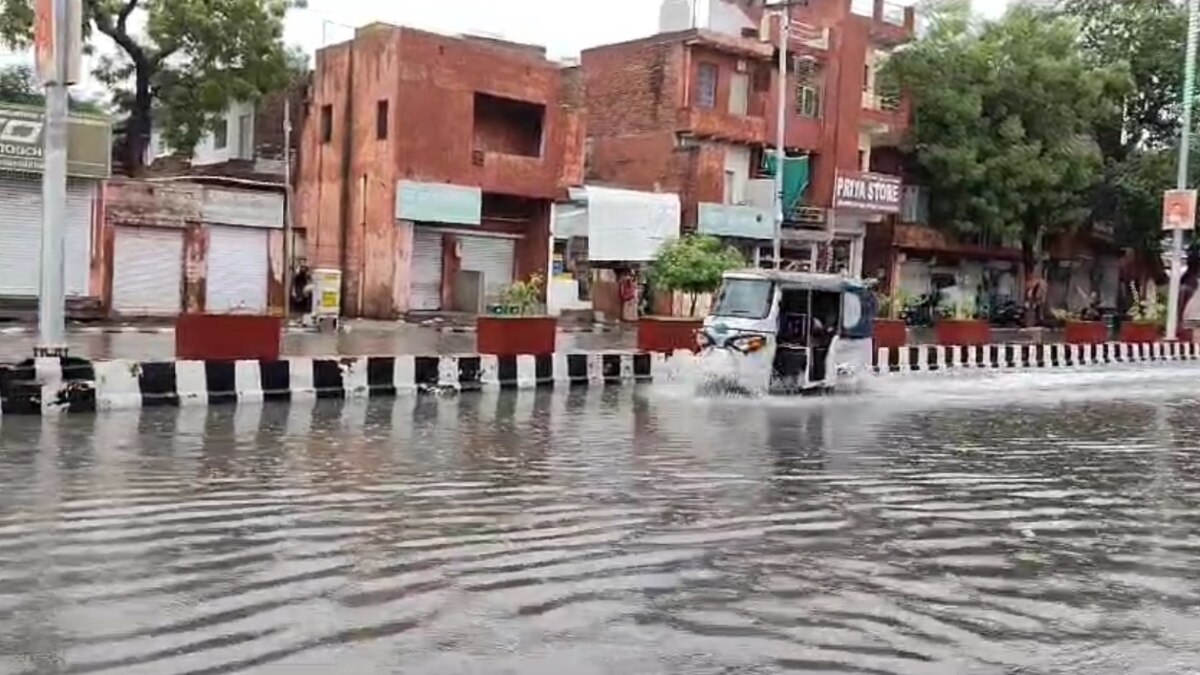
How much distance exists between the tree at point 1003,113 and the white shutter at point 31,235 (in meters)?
28.1

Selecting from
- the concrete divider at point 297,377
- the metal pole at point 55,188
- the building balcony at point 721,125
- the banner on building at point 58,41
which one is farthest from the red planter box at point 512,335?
the building balcony at point 721,125

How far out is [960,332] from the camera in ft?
91.7

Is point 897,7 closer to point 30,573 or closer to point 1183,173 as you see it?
point 1183,173

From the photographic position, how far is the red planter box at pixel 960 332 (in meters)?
27.8

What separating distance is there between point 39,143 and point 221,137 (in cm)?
1382

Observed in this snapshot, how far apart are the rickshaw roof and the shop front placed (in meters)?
15.8

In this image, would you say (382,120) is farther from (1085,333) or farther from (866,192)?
(1085,333)

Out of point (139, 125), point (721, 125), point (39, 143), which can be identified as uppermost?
point (721, 125)

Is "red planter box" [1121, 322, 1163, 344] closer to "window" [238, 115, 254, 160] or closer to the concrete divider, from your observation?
the concrete divider

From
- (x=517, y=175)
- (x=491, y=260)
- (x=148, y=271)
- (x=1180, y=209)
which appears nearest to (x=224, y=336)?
(x=148, y=271)

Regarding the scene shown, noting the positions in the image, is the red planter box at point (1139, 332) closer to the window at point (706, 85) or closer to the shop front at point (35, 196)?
the window at point (706, 85)

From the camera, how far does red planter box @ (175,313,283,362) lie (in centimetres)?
1507

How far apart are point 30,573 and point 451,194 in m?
28.3

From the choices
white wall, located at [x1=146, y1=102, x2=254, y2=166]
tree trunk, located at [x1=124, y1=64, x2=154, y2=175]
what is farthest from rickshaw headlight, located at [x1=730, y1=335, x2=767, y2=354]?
white wall, located at [x1=146, y1=102, x2=254, y2=166]
